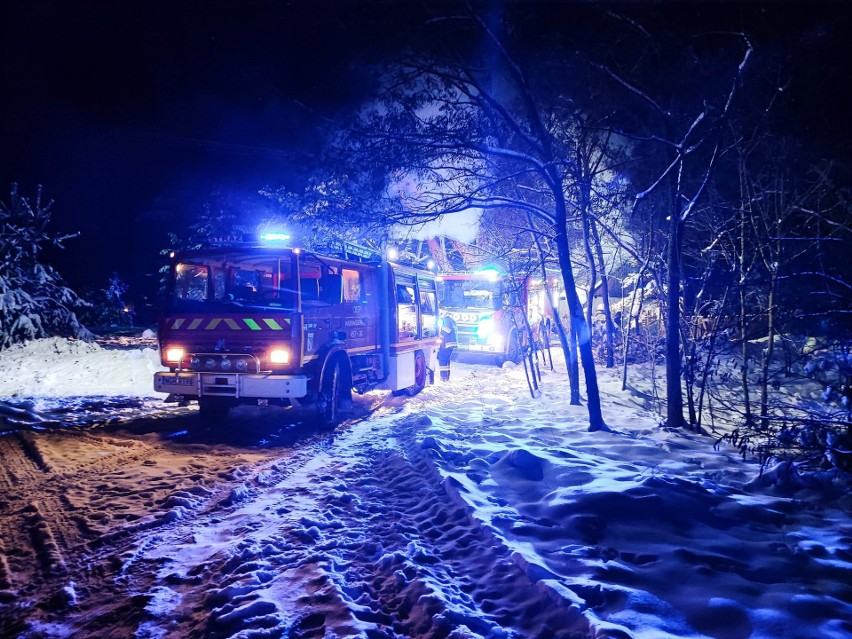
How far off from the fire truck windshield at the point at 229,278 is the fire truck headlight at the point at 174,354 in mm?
736

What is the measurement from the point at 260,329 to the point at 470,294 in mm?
11027

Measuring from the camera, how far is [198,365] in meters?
7.65

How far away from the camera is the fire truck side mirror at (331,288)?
8266mm

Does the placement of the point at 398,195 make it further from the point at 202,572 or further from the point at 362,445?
the point at 202,572

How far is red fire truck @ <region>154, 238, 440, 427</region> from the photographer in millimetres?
7406

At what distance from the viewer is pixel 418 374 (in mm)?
12477

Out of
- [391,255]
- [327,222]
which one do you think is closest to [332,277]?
[327,222]

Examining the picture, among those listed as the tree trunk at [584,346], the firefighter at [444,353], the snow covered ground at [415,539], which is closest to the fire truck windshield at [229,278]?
the snow covered ground at [415,539]

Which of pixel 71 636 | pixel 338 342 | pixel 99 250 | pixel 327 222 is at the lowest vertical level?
pixel 71 636

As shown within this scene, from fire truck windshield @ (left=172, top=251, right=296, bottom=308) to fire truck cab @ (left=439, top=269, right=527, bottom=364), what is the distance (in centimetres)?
994

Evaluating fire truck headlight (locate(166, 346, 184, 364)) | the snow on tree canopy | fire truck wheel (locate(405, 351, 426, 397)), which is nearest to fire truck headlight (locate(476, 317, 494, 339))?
fire truck wheel (locate(405, 351, 426, 397))

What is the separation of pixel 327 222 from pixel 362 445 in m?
3.53

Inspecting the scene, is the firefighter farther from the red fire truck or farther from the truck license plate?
the truck license plate

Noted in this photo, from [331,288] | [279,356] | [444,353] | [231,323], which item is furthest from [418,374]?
[231,323]
